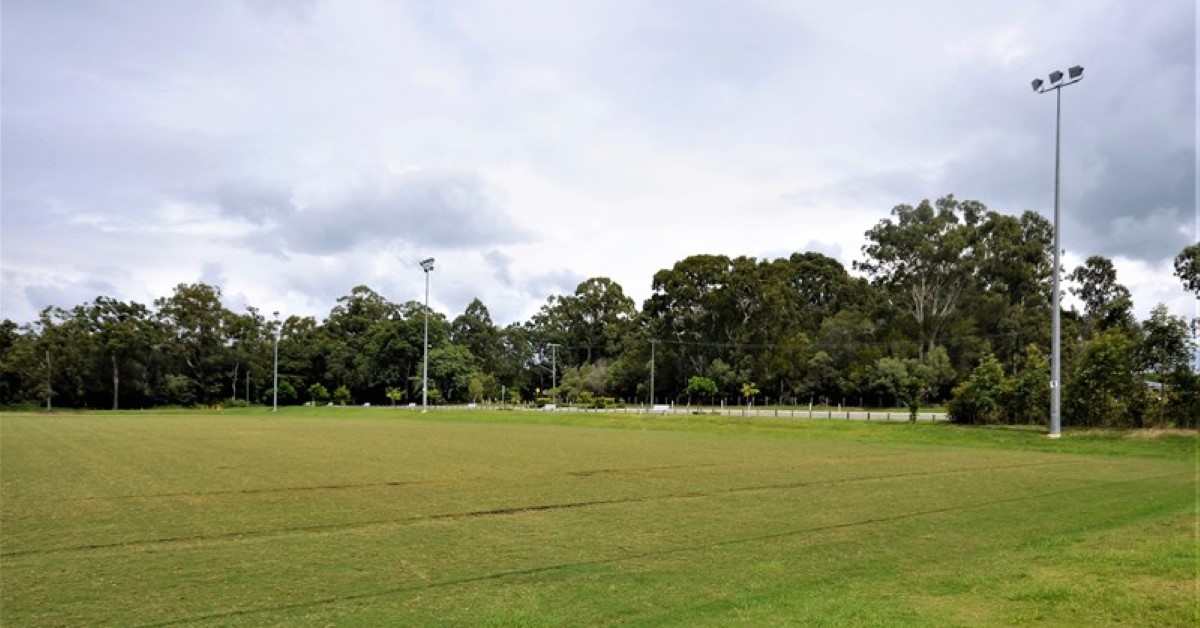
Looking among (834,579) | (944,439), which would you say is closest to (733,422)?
(944,439)

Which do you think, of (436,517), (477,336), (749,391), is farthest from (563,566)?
(477,336)

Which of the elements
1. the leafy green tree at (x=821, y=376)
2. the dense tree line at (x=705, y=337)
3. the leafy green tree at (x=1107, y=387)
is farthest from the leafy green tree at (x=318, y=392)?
the leafy green tree at (x=1107, y=387)

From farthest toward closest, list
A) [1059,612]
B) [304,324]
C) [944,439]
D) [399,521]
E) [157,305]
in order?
[304,324] → [157,305] → [944,439] → [399,521] → [1059,612]

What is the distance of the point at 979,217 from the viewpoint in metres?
72.5

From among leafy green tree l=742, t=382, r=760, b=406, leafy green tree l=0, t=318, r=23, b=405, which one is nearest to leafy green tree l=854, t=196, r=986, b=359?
leafy green tree l=742, t=382, r=760, b=406

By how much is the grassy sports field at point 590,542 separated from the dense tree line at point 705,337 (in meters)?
26.4

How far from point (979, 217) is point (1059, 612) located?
73658mm

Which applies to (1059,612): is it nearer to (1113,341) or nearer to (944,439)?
(944,439)

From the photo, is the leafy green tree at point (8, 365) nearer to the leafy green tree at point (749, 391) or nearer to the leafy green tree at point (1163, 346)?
the leafy green tree at point (749, 391)

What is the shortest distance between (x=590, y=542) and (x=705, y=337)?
7393 cm

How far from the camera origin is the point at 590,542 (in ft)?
32.9

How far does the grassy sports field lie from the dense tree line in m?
26.4

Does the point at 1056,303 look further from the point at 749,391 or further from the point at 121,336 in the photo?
the point at 121,336

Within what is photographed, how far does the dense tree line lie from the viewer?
69.6m
